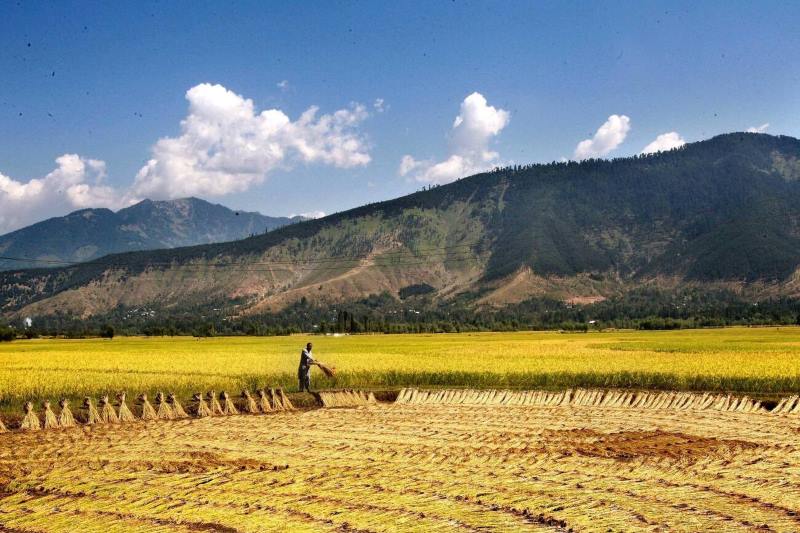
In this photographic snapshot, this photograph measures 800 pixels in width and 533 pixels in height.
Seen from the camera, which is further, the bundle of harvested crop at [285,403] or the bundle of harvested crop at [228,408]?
the bundle of harvested crop at [285,403]

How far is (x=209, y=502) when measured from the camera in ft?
41.7

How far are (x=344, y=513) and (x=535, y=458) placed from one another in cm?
621

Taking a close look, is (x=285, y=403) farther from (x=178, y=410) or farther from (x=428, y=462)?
(x=428, y=462)

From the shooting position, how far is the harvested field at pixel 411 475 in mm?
11461

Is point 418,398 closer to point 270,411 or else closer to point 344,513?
point 270,411

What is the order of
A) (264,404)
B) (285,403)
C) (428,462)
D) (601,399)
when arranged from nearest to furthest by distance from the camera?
(428,462) < (264,404) < (285,403) < (601,399)

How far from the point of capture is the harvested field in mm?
11461

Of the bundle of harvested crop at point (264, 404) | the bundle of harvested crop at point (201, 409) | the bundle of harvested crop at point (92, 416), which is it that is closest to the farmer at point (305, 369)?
the bundle of harvested crop at point (264, 404)

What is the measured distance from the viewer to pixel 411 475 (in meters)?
14.7

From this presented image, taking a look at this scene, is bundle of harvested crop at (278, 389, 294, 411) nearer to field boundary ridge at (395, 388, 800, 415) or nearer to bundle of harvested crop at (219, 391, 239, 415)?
bundle of harvested crop at (219, 391, 239, 415)

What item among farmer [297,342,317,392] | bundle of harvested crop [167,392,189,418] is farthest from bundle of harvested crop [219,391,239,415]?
farmer [297,342,317,392]

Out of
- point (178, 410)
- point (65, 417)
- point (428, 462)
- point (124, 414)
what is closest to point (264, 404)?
point (178, 410)

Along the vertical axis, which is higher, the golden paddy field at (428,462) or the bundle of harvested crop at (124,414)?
the bundle of harvested crop at (124,414)

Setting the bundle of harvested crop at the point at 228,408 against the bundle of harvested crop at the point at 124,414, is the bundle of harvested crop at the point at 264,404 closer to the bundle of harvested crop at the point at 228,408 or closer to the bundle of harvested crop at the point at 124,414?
the bundle of harvested crop at the point at 228,408
